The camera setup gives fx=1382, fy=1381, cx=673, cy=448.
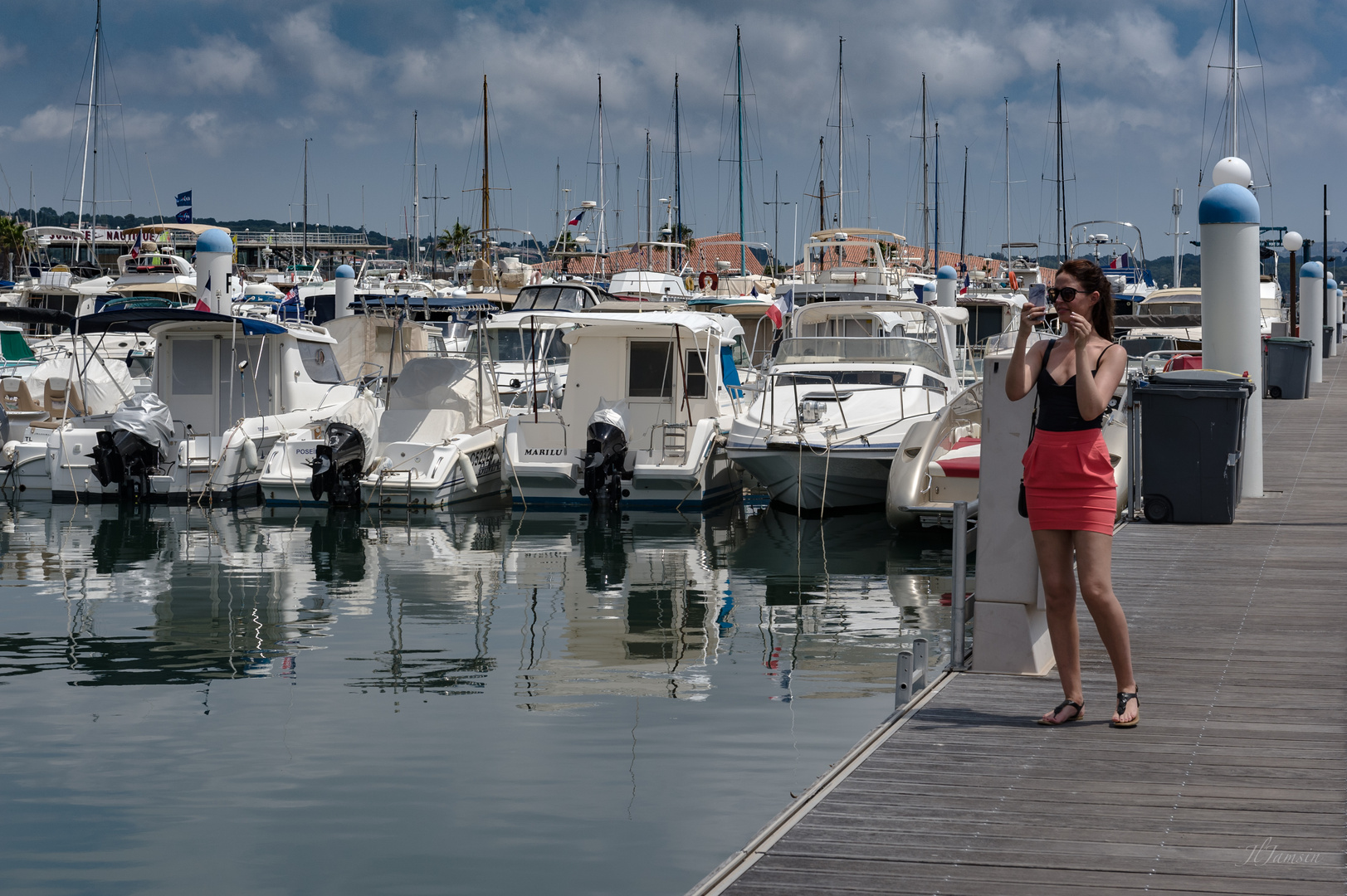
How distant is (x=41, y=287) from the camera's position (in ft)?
118

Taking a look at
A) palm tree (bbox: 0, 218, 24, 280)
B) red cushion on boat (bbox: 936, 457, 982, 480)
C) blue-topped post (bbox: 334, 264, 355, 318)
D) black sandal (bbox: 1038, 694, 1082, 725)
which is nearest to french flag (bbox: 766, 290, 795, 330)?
red cushion on boat (bbox: 936, 457, 982, 480)

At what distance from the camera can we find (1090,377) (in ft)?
16.5

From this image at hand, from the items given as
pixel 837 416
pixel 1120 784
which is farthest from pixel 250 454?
pixel 1120 784

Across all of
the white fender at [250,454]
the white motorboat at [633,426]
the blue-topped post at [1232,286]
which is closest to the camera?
the blue-topped post at [1232,286]

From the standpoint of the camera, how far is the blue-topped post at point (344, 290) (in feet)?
109

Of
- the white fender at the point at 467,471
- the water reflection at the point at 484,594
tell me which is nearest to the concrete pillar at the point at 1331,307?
the water reflection at the point at 484,594

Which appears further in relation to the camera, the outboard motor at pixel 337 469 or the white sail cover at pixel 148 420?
the white sail cover at pixel 148 420

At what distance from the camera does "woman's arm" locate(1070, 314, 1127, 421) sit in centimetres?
505

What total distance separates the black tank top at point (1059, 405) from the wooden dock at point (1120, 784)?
123 centimetres

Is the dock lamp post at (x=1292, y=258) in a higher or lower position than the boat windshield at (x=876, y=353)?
higher

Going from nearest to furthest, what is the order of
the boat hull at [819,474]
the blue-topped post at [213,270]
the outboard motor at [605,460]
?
the boat hull at [819,474], the outboard motor at [605,460], the blue-topped post at [213,270]

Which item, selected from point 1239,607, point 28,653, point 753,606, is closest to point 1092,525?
point 1239,607

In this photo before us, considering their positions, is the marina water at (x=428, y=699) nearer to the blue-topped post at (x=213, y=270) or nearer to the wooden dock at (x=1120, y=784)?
the wooden dock at (x=1120, y=784)

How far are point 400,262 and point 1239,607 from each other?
5744 cm
